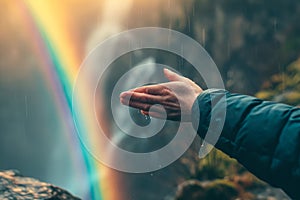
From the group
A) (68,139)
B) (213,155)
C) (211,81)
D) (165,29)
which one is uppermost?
(165,29)

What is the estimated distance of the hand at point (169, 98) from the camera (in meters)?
1.38

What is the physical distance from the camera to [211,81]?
16625 millimetres

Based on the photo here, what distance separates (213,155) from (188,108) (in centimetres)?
1280

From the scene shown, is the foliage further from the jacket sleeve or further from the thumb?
the jacket sleeve

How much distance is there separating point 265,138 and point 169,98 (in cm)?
48

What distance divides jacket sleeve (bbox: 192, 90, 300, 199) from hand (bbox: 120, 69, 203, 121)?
0.21 m

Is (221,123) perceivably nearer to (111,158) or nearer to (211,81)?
(211,81)

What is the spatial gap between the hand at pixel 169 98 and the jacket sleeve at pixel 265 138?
8.4 inches

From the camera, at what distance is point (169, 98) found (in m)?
1.42

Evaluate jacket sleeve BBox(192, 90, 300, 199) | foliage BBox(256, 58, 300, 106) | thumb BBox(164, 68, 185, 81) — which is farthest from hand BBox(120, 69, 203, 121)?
foliage BBox(256, 58, 300, 106)

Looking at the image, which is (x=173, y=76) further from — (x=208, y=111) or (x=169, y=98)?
(x=208, y=111)

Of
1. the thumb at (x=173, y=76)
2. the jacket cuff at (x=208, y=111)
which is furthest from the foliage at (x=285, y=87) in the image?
the jacket cuff at (x=208, y=111)

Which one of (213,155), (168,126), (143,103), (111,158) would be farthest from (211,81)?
(143,103)

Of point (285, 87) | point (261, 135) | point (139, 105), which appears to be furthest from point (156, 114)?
point (285, 87)
